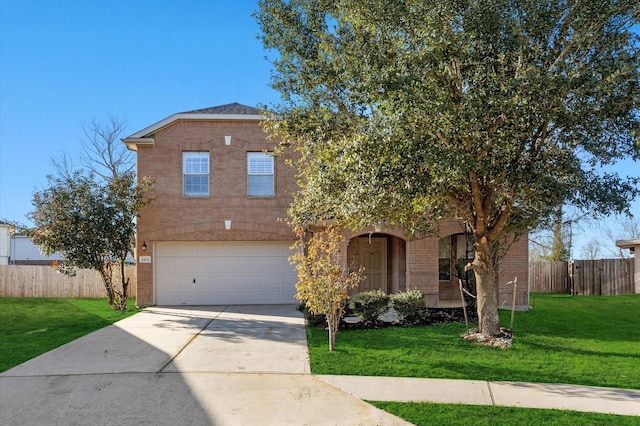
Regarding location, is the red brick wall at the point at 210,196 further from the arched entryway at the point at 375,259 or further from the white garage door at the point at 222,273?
the arched entryway at the point at 375,259

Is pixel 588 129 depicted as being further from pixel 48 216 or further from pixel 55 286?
pixel 55 286

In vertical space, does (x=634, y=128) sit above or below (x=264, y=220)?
above

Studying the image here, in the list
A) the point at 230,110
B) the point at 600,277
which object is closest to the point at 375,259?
the point at 230,110

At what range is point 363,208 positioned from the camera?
9062 mm

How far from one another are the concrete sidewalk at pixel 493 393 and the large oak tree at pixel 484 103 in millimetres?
3104

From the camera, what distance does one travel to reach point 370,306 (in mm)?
A: 12172

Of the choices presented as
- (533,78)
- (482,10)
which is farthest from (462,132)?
(482,10)

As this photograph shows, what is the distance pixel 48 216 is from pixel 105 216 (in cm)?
155

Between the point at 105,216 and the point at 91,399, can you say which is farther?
the point at 105,216

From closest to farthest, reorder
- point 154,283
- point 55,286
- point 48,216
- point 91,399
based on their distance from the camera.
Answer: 1. point 91,399
2. point 48,216
3. point 154,283
4. point 55,286

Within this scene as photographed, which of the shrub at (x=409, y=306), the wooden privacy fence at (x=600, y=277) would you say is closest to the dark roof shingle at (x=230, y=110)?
the shrub at (x=409, y=306)

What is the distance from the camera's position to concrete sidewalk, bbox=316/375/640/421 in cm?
627

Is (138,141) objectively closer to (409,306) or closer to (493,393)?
(409,306)

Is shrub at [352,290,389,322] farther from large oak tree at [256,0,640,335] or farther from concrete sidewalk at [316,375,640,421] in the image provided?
concrete sidewalk at [316,375,640,421]
